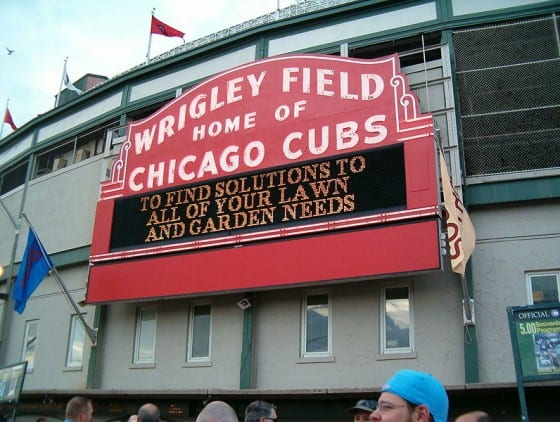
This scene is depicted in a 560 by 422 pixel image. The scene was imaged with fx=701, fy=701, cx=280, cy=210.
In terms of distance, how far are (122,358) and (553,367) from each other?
10051mm

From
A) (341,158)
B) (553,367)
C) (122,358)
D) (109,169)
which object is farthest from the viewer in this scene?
(109,169)

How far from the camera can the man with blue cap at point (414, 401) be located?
2926mm

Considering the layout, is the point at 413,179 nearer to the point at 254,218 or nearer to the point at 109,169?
the point at 254,218

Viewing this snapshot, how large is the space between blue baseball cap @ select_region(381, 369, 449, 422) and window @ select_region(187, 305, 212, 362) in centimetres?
1244

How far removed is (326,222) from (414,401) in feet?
33.0

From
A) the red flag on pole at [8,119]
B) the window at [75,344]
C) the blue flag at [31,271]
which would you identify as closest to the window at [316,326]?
the blue flag at [31,271]

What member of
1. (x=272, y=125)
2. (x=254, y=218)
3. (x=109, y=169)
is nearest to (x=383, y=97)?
(x=272, y=125)

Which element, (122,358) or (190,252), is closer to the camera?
(190,252)

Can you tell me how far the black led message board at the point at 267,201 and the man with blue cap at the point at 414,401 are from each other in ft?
31.2

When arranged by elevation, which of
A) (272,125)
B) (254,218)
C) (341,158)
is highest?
(272,125)

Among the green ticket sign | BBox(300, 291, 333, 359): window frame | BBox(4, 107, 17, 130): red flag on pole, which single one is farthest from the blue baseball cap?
BBox(4, 107, 17, 130): red flag on pole

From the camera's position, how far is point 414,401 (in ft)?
9.61

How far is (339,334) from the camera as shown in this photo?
530 inches

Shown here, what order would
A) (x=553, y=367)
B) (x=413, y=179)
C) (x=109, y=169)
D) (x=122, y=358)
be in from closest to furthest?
(x=553, y=367)
(x=413, y=179)
(x=122, y=358)
(x=109, y=169)
